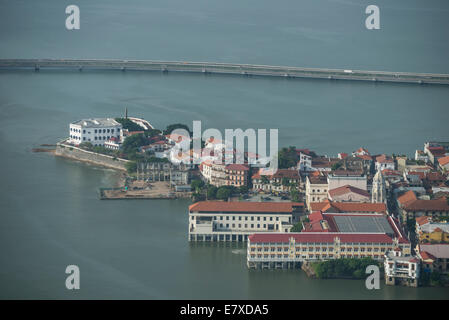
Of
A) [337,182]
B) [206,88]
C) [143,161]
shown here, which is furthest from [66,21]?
[337,182]

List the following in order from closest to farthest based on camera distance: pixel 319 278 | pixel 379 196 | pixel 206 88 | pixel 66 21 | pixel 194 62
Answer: pixel 319 278
pixel 379 196
pixel 206 88
pixel 194 62
pixel 66 21

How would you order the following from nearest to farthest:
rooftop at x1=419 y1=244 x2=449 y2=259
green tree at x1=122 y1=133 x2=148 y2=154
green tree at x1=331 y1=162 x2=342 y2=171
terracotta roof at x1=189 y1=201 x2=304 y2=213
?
rooftop at x1=419 y1=244 x2=449 y2=259 < terracotta roof at x1=189 y1=201 x2=304 y2=213 < green tree at x1=331 y1=162 x2=342 y2=171 < green tree at x1=122 y1=133 x2=148 y2=154

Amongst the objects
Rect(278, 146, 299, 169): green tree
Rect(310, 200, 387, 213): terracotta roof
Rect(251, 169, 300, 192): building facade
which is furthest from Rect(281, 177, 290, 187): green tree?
Rect(310, 200, 387, 213): terracotta roof

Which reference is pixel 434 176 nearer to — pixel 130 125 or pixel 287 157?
pixel 287 157

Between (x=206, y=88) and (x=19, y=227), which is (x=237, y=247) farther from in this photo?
(x=206, y=88)

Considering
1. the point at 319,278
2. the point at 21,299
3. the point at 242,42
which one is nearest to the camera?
the point at 21,299

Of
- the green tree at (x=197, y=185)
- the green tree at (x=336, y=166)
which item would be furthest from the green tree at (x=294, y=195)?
the green tree at (x=197, y=185)

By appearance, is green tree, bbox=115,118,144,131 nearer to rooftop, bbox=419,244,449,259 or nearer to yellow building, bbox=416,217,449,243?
yellow building, bbox=416,217,449,243

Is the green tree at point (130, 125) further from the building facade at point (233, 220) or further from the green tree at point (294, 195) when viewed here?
the building facade at point (233, 220)
